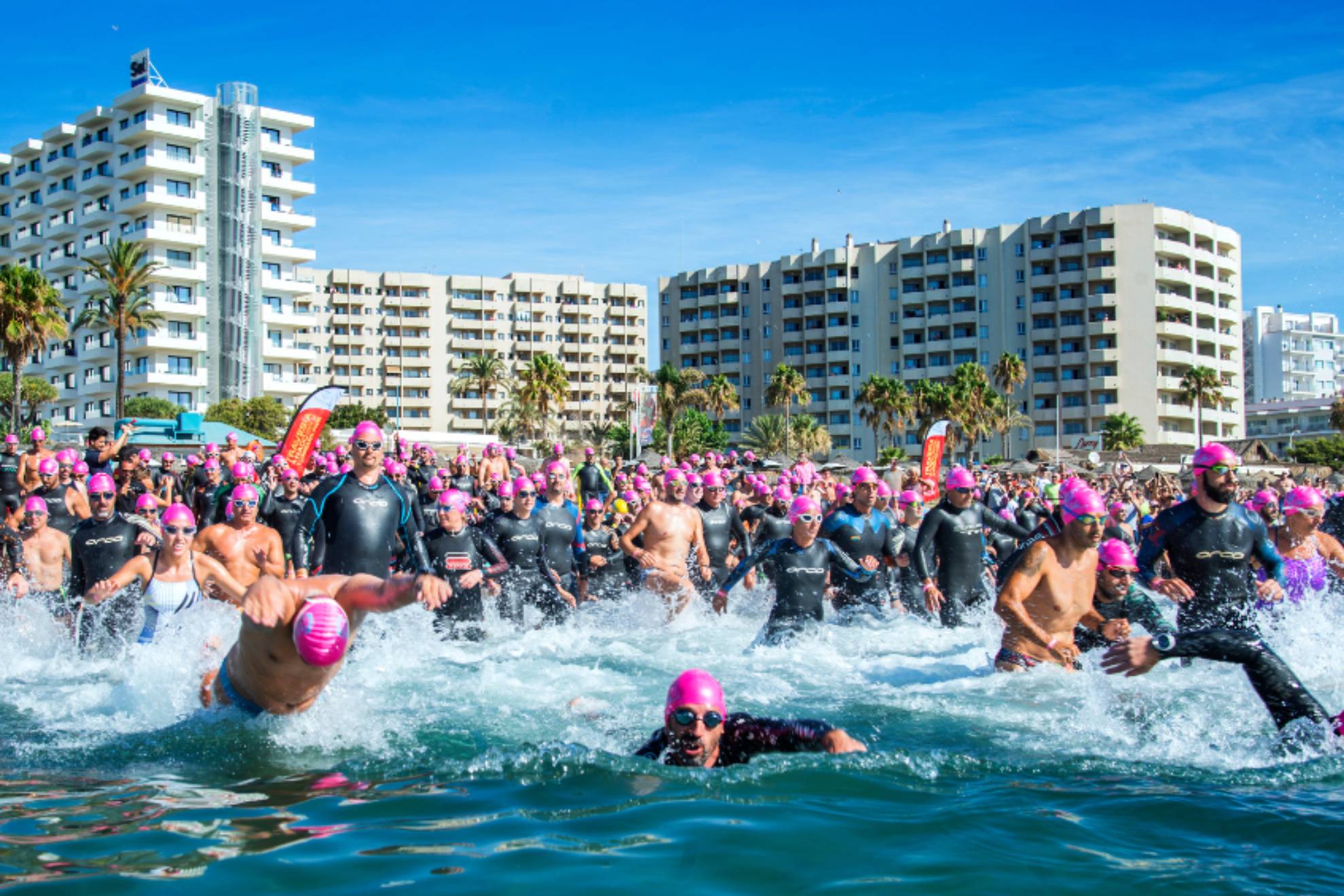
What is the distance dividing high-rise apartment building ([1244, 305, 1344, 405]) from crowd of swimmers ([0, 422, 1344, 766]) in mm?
150849

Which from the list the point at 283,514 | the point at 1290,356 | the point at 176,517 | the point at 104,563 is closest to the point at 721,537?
the point at 283,514

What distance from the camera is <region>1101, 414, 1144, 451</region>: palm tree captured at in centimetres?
7906

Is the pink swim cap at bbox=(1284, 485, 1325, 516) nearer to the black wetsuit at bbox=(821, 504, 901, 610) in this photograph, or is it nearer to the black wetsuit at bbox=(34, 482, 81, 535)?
the black wetsuit at bbox=(821, 504, 901, 610)

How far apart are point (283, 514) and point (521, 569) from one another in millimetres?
2870

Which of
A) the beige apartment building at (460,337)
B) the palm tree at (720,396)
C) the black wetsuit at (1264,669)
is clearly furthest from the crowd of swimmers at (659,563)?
the beige apartment building at (460,337)

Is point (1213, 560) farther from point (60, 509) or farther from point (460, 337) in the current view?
point (460, 337)

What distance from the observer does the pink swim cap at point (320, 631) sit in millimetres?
6059

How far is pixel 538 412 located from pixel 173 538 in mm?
81125

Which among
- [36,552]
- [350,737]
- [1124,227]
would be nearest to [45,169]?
[1124,227]

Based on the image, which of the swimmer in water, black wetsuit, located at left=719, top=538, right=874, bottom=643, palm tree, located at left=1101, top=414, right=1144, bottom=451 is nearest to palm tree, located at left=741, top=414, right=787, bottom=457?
palm tree, located at left=1101, top=414, right=1144, bottom=451

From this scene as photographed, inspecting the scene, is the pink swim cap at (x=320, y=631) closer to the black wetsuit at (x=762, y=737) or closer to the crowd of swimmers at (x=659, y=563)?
the crowd of swimmers at (x=659, y=563)

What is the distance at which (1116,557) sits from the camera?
823 centimetres

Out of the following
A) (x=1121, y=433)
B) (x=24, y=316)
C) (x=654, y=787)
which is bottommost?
(x=654, y=787)

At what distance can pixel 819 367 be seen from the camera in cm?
10050
